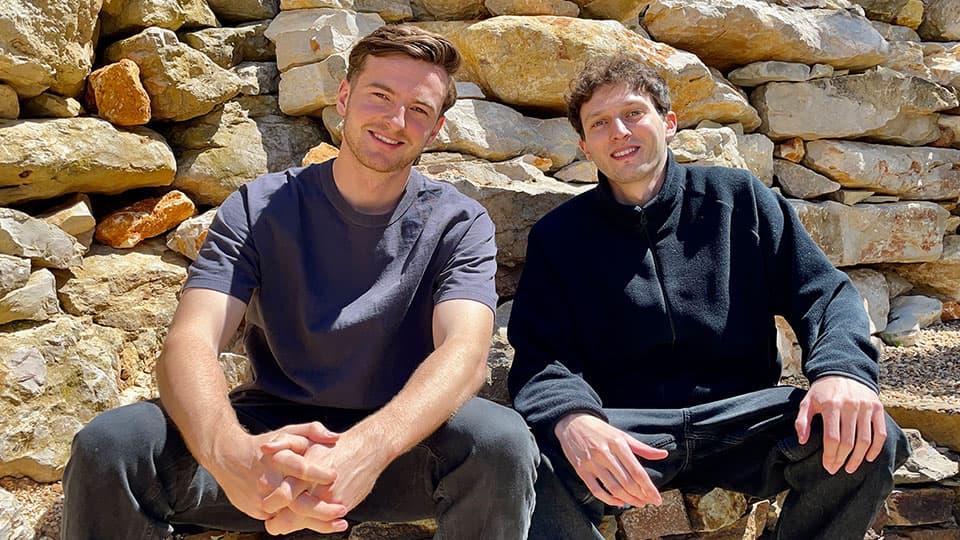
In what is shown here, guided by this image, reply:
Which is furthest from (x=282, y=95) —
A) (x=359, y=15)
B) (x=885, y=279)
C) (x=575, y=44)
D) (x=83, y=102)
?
(x=885, y=279)

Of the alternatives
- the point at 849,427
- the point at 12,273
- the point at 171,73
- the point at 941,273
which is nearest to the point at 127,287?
the point at 12,273

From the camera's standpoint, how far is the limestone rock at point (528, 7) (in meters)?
3.84

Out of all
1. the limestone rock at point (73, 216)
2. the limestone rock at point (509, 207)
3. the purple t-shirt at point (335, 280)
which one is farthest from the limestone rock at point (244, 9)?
the purple t-shirt at point (335, 280)

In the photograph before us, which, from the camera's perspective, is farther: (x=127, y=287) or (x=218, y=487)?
(x=127, y=287)

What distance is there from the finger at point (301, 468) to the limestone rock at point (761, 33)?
3.18 metres

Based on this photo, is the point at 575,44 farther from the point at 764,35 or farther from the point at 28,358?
the point at 28,358

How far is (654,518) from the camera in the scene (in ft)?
7.99

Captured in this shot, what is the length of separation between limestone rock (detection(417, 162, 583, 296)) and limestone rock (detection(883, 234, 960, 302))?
262cm

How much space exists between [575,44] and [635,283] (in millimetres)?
1593

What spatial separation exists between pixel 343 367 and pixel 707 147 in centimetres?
224

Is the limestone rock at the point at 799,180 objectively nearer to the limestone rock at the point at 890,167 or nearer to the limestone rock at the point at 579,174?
the limestone rock at the point at 890,167

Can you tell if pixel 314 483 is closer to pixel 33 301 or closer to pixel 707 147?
pixel 33 301

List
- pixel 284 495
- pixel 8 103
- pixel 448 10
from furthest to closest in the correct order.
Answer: pixel 448 10, pixel 8 103, pixel 284 495

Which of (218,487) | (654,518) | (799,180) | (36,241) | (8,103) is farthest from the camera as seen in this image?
(799,180)
